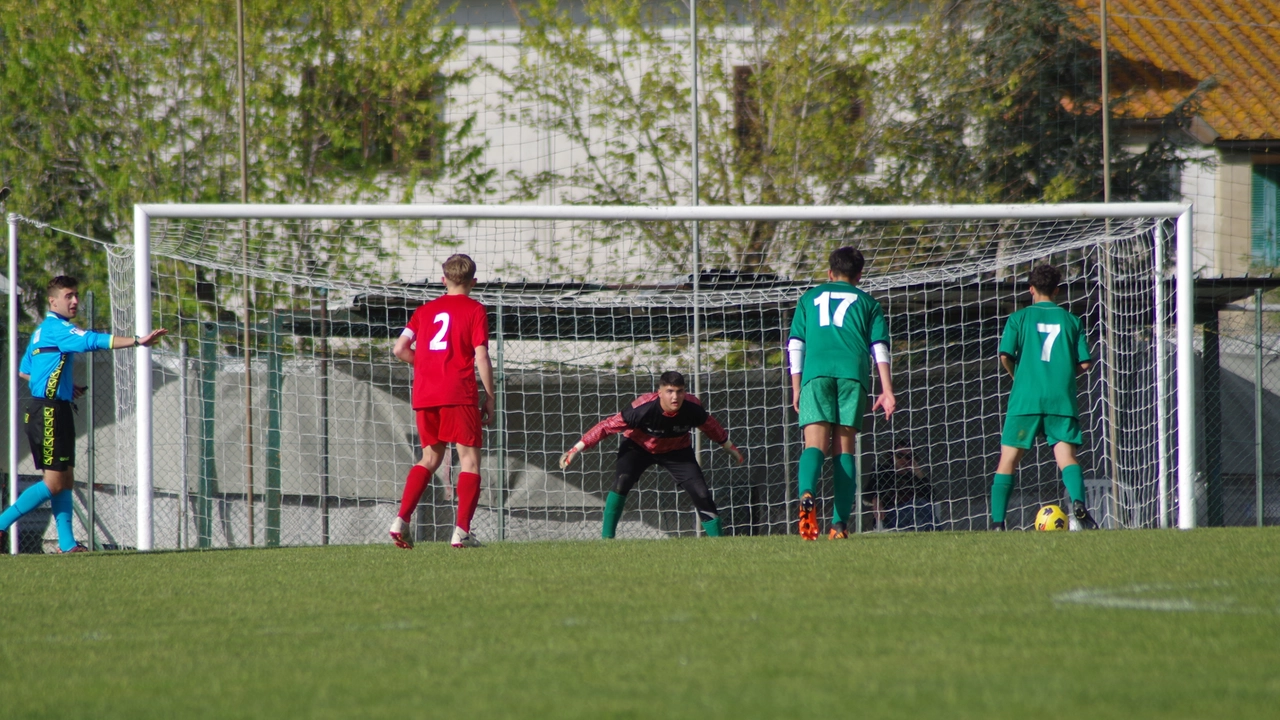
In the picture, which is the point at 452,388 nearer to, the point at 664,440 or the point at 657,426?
the point at 657,426

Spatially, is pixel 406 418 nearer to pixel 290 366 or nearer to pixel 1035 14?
pixel 290 366

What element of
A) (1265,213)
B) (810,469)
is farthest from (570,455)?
(1265,213)

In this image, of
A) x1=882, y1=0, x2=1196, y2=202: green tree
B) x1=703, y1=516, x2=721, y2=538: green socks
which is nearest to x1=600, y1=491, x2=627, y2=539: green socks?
x1=703, y1=516, x2=721, y2=538: green socks

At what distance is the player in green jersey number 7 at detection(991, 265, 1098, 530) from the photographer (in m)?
7.34

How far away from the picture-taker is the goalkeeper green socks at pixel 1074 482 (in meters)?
7.16

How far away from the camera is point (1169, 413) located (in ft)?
30.1

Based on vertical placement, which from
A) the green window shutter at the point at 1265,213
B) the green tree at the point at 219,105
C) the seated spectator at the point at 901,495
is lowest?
the seated spectator at the point at 901,495

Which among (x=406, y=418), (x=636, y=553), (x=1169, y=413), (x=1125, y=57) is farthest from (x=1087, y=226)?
(x=1125, y=57)

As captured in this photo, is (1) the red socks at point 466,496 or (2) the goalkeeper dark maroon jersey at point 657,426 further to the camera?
(2) the goalkeeper dark maroon jersey at point 657,426

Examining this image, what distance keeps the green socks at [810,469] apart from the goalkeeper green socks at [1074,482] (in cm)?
166

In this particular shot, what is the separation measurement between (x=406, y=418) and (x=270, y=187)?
5.01 m

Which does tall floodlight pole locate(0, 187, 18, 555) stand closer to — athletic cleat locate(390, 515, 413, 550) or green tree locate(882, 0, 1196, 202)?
athletic cleat locate(390, 515, 413, 550)

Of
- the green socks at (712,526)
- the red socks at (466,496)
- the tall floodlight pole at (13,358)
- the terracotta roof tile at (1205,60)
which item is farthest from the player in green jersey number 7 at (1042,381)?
the terracotta roof tile at (1205,60)

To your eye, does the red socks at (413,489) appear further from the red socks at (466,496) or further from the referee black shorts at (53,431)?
the referee black shorts at (53,431)
